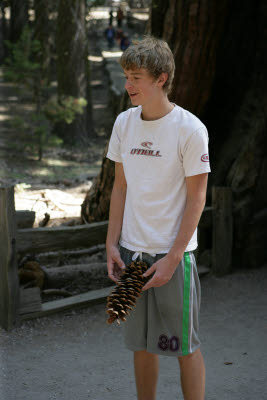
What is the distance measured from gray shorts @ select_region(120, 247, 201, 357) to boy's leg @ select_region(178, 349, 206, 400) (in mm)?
48

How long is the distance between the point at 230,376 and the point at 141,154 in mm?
1987

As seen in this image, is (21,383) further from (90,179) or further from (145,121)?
(90,179)

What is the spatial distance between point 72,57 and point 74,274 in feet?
31.2

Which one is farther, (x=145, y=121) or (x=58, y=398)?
(x=58, y=398)

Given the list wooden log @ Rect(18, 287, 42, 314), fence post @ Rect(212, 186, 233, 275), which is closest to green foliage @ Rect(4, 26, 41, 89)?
fence post @ Rect(212, 186, 233, 275)

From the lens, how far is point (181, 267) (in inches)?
95.5

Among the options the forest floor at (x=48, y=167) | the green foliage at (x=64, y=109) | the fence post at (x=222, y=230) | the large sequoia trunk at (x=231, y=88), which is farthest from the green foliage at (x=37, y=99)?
the fence post at (x=222, y=230)

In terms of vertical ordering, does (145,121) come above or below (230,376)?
above

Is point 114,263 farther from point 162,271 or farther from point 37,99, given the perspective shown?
point 37,99

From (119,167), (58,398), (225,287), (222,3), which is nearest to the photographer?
(119,167)

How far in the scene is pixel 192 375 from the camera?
8.06 feet

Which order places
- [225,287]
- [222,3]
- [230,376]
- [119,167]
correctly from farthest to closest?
[225,287] → [222,3] → [230,376] → [119,167]


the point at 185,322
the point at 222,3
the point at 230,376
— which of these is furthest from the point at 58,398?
the point at 222,3

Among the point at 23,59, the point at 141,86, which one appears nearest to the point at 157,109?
the point at 141,86
